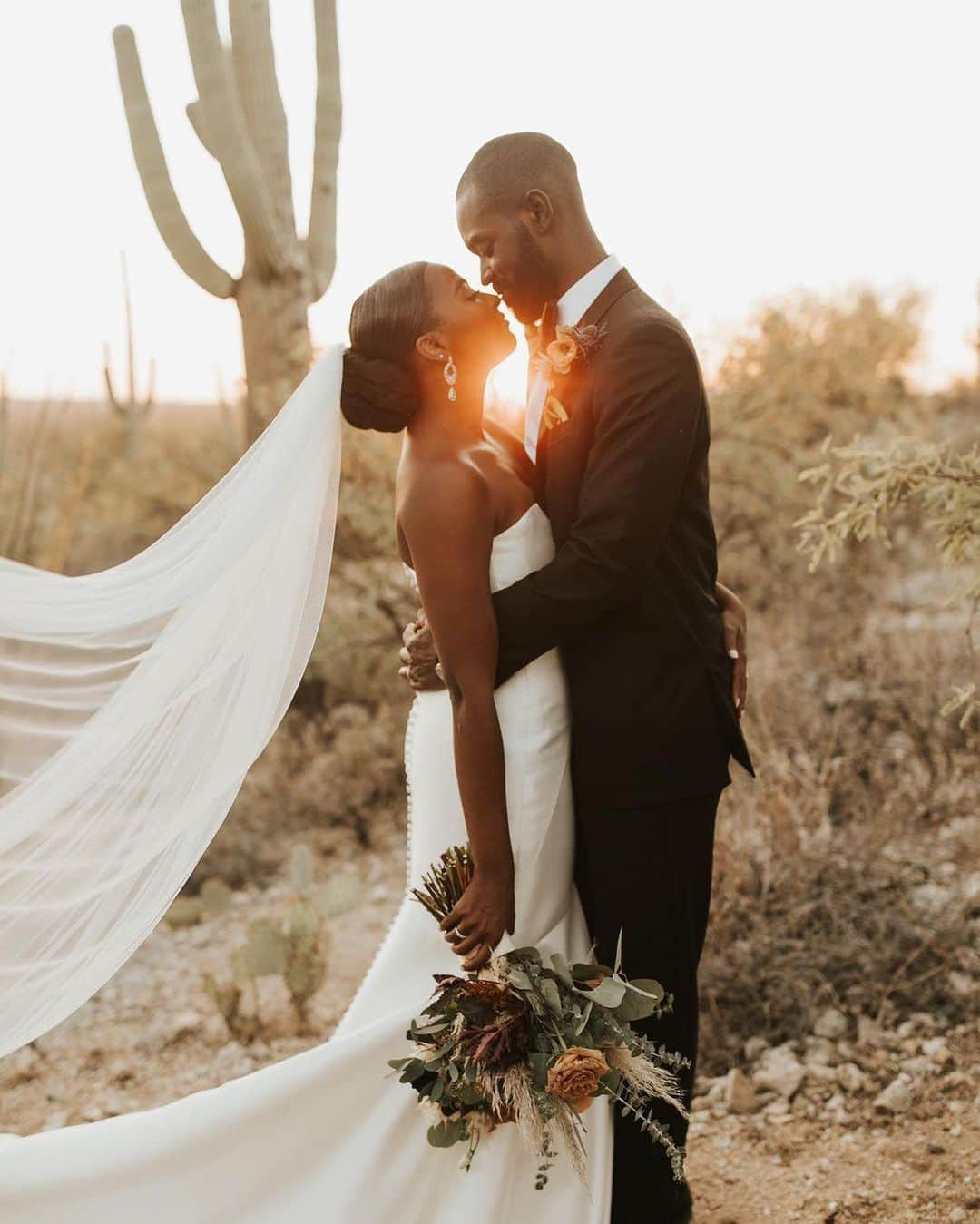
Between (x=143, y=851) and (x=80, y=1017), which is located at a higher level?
(x=143, y=851)

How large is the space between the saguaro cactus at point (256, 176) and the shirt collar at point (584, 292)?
5390 millimetres

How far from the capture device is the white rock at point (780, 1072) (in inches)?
147

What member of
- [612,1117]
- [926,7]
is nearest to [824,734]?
[612,1117]

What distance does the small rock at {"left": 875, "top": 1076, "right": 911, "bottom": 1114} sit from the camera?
356 centimetres

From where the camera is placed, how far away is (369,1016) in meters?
2.67

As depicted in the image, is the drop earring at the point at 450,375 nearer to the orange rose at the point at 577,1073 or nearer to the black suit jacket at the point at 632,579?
the black suit jacket at the point at 632,579

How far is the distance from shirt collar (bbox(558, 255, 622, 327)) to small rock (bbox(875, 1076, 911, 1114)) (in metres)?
2.42

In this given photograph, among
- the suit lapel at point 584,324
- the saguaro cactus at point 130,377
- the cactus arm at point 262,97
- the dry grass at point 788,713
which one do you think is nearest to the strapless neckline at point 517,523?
the suit lapel at point 584,324

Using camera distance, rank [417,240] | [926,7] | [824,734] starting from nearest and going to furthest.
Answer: [824,734]
[417,240]
[926,7]

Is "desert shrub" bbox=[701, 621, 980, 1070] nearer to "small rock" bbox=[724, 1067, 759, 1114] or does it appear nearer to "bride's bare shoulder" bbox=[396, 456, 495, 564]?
"small rock" bbox=[724, 1067, 759, 1114]

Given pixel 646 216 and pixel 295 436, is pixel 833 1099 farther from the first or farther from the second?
pixel 646 216

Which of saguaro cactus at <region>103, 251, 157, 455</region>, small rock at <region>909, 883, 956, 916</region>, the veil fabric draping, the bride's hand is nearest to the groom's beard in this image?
the veil fabric draping

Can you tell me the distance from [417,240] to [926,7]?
521 cm

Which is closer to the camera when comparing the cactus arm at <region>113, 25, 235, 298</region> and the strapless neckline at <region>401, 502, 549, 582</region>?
the strapless neckline at <region>401, 502, 549, 582</region>
